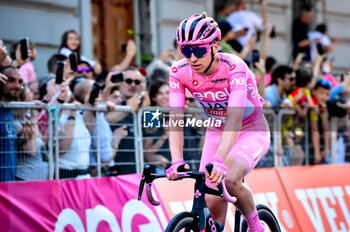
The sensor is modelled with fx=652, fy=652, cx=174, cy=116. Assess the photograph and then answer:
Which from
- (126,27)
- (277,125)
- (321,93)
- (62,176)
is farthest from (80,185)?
(126,27)

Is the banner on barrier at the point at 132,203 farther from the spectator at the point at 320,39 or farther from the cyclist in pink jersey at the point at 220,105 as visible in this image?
the spectator at the point at 320,39

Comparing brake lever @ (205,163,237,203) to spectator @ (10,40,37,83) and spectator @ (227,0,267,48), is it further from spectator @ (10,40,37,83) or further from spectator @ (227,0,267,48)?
spectator @ (227,0,267,48)

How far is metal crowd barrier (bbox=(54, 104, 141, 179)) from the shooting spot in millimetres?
7164

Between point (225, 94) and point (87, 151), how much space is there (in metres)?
2.30

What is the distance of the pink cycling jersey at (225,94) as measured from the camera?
5.48 meters

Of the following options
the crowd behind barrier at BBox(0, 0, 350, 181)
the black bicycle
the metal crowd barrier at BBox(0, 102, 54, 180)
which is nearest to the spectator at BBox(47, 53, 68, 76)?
the crowd behind barrier at BBox(0, 0, 350, 181)

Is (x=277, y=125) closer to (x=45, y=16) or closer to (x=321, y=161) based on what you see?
(x=321, y=161)

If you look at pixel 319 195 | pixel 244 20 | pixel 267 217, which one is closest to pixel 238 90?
pixel 267 217

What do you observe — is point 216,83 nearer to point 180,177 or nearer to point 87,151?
point 180,177

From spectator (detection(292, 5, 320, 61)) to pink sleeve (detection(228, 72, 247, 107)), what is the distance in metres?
8.94

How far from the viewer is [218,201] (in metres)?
5.73

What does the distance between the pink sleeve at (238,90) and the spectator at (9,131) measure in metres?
2.52

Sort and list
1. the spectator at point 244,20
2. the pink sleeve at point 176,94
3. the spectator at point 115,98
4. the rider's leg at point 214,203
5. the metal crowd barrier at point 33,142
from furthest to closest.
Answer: the spectator at point 244,20 → the spectator at point 115,98 → the metal crowd barrier at point 33,142 → the rider's leg at point 214,203 → the pink sleeve at point 176,94

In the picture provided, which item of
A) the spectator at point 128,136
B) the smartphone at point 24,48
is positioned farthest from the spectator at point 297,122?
the smartphone at point 24,48
